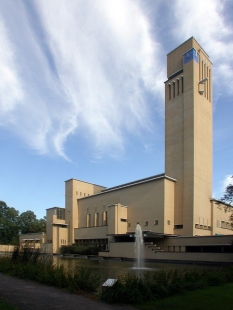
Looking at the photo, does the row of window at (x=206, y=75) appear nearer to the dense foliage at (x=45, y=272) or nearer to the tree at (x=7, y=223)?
the dense foliage at (x=45, y=272)

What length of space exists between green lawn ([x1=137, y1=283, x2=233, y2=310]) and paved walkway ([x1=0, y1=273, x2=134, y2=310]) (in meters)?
0.88

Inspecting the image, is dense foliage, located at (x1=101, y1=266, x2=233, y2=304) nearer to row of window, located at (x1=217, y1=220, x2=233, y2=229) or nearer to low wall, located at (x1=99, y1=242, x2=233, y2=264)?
low wall, located at (x1=99, y1=242, x2=233, y2=264)

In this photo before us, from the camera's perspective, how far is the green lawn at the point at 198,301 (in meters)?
8.39

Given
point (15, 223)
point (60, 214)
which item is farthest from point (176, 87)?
point (15, 223)

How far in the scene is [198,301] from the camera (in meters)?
9.02

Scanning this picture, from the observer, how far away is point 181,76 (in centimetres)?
5556

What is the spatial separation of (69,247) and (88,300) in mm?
54965

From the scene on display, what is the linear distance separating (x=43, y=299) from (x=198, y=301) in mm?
4576

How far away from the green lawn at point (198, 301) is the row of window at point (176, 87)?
48.2m

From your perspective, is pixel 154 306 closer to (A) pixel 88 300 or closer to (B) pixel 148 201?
(A) pixel 88 300

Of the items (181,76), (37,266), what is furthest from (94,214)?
(37,266)

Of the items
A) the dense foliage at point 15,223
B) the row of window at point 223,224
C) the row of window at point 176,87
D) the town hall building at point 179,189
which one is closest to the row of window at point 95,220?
the town hall building at point 179,189

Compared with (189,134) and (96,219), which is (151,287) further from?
(96,219)

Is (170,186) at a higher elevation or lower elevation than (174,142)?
lower
